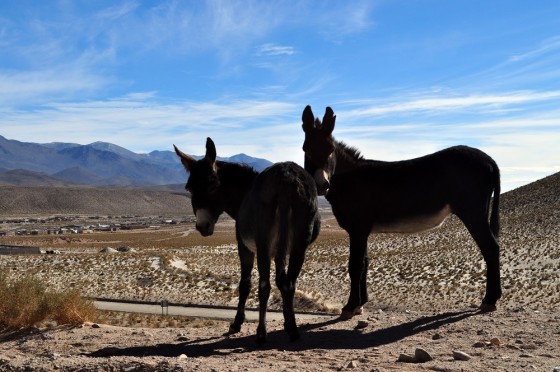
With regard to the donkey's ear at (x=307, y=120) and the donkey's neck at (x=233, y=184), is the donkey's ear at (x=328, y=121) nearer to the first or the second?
the donkey's ear at (x=307, y=120)

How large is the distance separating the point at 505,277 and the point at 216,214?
2415cm

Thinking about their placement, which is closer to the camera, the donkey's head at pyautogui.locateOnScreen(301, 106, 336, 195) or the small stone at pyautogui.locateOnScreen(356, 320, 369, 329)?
the donkey's head at pyautogui.locateOnScreen(301, 106, 336, 195)

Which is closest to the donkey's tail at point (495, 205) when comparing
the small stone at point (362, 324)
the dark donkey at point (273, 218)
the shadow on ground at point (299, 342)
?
the shadow on ground at point (299, 342)

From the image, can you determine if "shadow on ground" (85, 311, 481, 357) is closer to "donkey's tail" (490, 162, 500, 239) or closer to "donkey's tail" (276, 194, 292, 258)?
"donkey's tail" (276, 194, 292, 258)

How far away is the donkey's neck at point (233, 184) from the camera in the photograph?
30.1 feet

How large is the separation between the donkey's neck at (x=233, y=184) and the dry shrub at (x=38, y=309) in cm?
443

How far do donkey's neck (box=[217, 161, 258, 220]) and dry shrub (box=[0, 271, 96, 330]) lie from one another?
443cm

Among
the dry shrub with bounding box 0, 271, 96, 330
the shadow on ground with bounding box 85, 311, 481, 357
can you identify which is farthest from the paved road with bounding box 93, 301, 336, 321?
the shadow on ground with bounding box 85, 311, 481, 357

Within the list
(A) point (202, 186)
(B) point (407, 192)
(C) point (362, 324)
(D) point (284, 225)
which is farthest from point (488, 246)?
(A) point (202, 186)

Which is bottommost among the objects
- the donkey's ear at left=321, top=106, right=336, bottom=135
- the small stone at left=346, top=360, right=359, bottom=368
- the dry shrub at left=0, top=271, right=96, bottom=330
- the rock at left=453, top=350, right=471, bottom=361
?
the dry shrub at left=0, top=271, right=96, bottom=330

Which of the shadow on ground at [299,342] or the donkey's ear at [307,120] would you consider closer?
the shadow on ground at [299,342]

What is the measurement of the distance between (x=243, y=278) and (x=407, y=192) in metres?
3.14

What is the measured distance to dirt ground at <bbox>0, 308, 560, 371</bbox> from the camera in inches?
265

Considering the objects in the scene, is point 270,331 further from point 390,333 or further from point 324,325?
point 390,333
